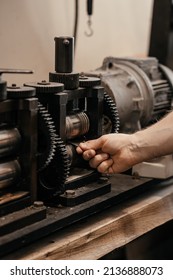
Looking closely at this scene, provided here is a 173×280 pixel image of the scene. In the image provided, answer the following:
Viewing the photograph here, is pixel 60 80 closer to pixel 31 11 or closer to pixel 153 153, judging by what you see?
pixel 153 153

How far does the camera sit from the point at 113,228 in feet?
3.92

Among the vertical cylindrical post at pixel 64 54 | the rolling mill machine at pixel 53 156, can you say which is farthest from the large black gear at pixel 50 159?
the vertical cylindrical post at pixel 64 54

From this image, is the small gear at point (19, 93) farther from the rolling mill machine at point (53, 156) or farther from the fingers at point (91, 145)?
the fingers at point (91, 145)

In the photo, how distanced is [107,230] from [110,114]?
0.28 metres


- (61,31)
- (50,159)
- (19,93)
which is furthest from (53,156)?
(61,31)

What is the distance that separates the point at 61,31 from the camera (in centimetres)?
179

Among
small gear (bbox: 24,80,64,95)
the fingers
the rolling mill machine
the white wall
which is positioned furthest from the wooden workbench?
the white wall

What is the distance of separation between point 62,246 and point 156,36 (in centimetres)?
101

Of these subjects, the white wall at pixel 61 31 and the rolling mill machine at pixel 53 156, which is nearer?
the rolling mill machine at pixel 53 156

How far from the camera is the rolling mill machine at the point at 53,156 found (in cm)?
106

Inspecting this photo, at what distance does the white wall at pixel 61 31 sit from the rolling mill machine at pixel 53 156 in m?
0.37

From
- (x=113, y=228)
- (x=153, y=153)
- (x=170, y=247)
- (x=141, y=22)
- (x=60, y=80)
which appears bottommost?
(x=170, y=247)

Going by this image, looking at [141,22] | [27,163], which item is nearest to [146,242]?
[141,22]

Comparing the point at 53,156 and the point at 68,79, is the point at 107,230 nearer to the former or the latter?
the point at 53,156
